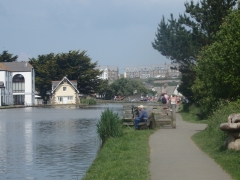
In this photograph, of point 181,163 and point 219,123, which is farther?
point 219,123

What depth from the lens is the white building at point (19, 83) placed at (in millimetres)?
104363

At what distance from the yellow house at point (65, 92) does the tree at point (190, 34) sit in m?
49.4

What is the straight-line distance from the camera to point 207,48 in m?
31.8

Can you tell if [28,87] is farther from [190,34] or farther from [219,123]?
[219,123]

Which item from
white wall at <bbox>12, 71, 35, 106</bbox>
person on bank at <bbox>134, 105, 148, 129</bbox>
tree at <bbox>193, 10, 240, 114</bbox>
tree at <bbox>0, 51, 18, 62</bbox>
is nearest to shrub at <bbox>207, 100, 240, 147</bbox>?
tree at <bbox>193, 10, 240, 114</bbox>

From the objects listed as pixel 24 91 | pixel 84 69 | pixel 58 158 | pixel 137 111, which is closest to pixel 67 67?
pixel 84 69

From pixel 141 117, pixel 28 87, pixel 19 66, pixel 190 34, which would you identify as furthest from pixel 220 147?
pixel 19 66

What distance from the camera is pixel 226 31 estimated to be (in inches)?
906

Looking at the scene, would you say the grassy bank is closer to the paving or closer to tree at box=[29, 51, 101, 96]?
the paving

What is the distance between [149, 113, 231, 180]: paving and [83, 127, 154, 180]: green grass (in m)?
0.25

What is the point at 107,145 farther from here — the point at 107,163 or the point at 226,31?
the point at 226,31

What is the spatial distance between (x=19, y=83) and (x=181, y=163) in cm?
9934

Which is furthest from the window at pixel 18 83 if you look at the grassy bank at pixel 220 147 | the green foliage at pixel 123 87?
the grassy bank at pixel 220 147

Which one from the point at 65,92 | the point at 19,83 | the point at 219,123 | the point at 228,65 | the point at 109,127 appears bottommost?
the point at 109,127
